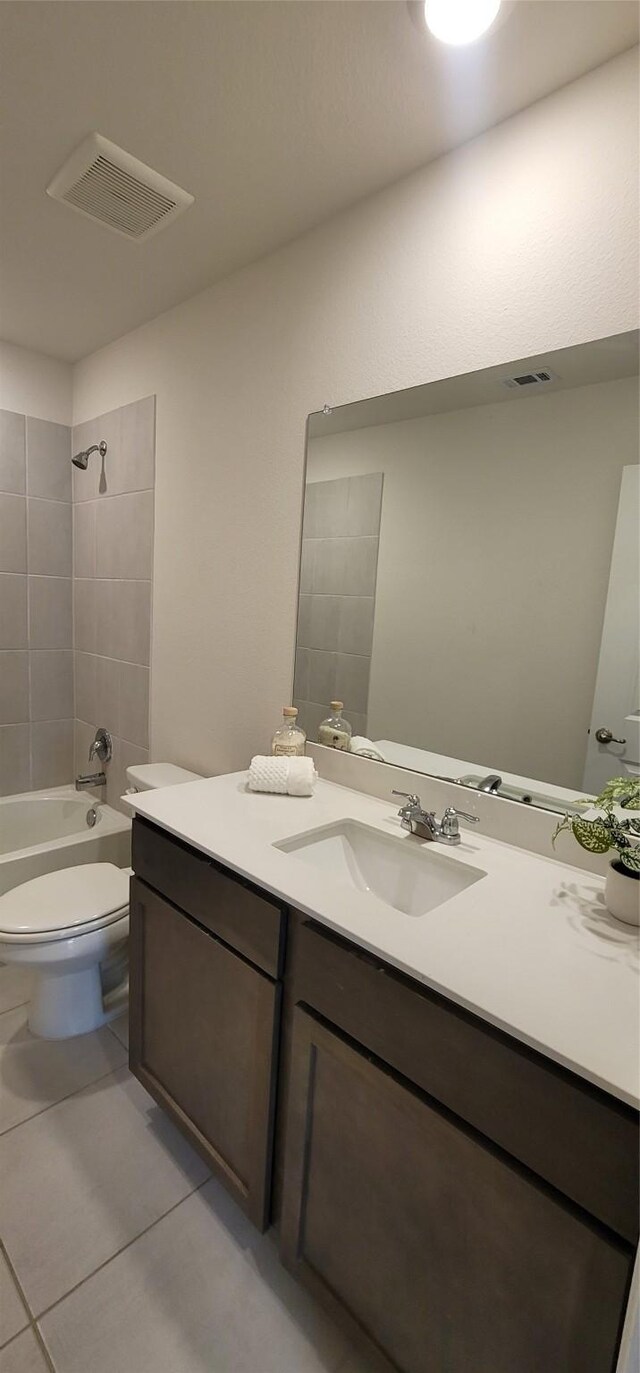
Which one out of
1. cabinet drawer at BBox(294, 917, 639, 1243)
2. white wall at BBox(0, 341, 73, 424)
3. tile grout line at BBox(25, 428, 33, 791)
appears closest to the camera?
cabinet drawer at BBox(294, 917, 639, 1243)

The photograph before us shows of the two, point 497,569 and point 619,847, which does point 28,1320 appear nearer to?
point 619,847

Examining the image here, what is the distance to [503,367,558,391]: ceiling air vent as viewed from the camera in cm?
110

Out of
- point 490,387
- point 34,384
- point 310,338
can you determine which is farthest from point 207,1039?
point 34,384

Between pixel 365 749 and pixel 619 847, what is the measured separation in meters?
0.71

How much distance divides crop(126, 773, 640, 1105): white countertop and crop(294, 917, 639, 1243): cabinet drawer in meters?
0.04

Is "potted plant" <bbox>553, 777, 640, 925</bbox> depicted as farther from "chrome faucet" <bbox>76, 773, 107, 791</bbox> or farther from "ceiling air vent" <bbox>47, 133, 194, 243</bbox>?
"chrome faucet" <bbox>76, 773, 107, 791</bbox>

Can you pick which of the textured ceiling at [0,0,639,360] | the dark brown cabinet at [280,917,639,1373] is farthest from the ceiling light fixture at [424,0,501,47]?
the dark brown cabinet at [280,917,639,1373]

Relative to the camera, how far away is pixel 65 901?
1612 mm

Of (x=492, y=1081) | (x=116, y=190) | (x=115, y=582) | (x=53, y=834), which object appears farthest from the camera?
(x=53, y=834)

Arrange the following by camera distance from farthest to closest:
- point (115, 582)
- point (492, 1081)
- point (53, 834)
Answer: point (53, 834) < point (115, 582) < point (492, 1081)

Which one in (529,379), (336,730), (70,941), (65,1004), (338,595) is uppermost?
Result: (529,379)

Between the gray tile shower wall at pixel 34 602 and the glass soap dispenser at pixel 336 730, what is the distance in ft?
5.64

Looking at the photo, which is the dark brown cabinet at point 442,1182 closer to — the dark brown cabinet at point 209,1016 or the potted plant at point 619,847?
the dark brown cabinet at point 209,1016

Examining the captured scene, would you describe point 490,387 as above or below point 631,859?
above
